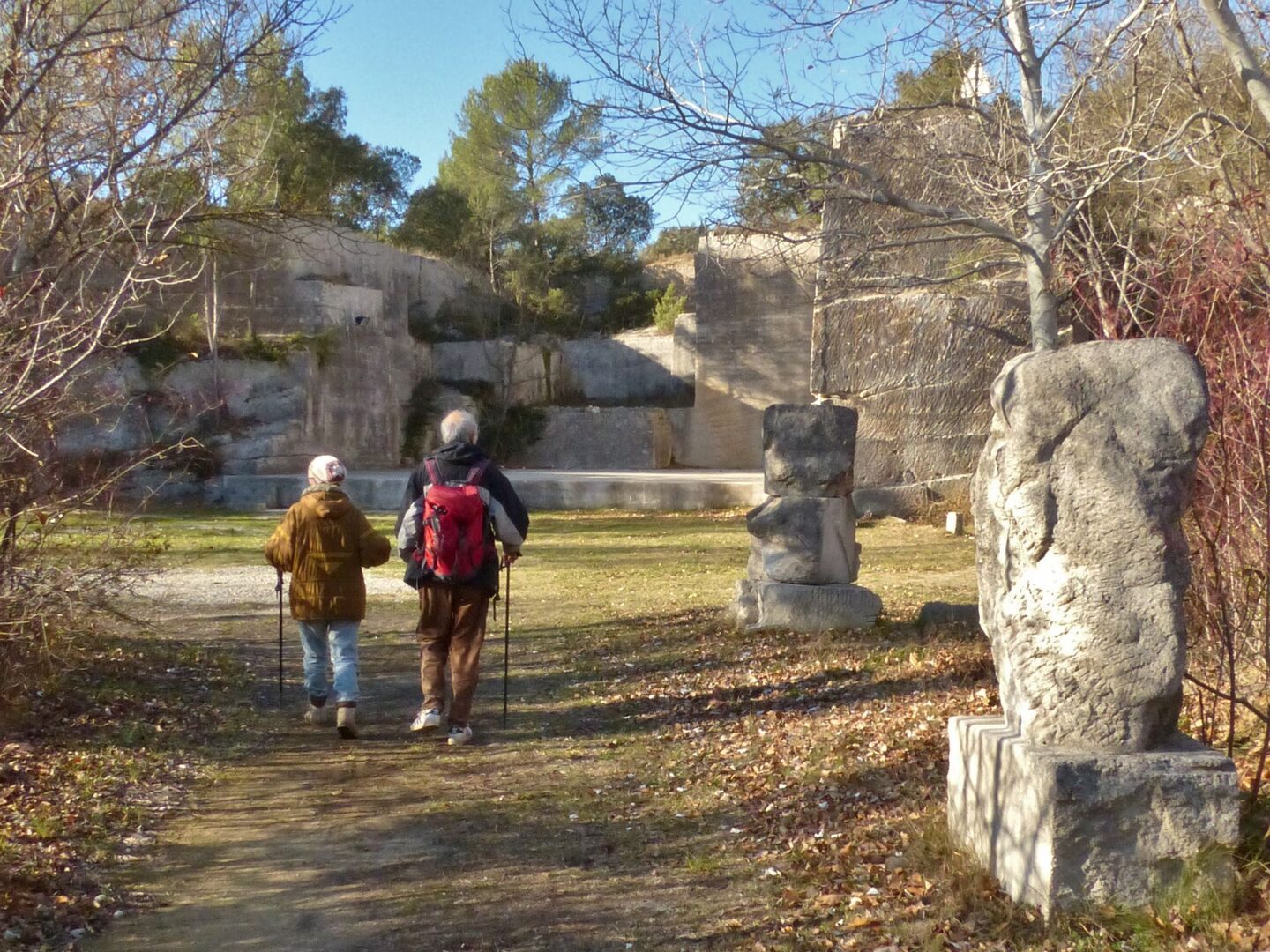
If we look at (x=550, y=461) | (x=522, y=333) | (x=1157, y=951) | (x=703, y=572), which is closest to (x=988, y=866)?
(x=1157, y=951)

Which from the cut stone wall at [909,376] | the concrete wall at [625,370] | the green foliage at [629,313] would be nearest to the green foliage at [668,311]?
the concrete wall at [625,370]

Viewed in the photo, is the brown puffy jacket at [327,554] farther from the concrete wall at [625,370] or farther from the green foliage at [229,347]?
the concrete wall at [625,370]

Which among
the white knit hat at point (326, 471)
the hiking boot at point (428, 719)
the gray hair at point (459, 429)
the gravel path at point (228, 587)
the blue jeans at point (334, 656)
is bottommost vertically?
the hiking boot at point (428, 719)

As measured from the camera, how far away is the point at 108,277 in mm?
18656

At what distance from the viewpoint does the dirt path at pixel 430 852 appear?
14.0 feet

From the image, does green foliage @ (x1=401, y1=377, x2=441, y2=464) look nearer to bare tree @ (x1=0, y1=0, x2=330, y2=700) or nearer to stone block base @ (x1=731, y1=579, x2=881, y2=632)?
stone block base @ (x1=731, y1=579, x2=881, y2=632)

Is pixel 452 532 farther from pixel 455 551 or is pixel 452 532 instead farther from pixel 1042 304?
pixel 1042 304

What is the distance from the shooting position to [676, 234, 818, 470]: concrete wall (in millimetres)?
28406

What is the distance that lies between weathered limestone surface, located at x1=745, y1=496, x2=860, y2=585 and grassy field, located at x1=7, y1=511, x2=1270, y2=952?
572 millimetres

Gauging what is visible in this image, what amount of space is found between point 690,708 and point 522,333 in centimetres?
2498

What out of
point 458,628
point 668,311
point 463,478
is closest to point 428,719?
point 458,628

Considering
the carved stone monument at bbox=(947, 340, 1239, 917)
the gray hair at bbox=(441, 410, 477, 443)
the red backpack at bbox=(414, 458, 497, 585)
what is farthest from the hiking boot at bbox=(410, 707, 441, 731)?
the carved stone monument at bbox=(947, 340, 1239, 917)

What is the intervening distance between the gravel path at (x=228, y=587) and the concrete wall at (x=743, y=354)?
619 inches

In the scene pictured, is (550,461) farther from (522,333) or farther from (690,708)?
(690,708)
